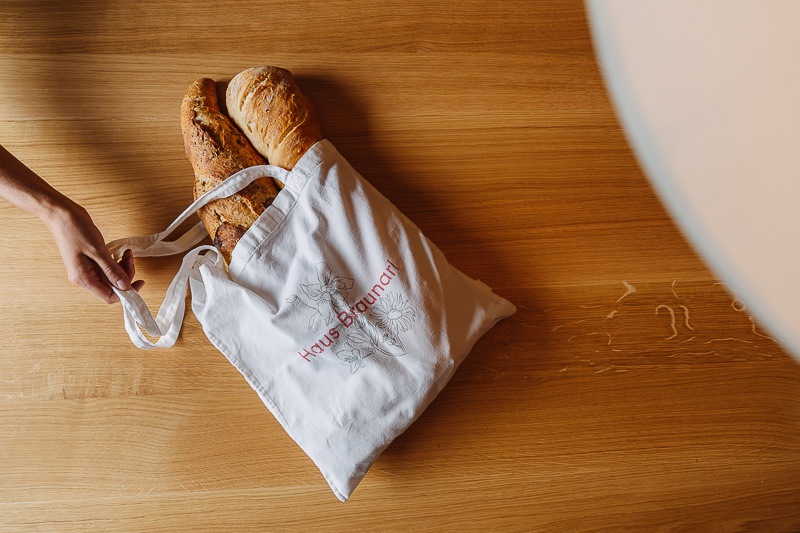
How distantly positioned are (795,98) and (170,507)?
85 centimetres

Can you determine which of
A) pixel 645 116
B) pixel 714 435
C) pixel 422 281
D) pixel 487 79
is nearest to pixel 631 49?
pixel 645 116

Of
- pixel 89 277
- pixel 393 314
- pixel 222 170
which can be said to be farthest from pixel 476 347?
pixel 89 277

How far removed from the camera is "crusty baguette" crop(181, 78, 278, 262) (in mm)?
697

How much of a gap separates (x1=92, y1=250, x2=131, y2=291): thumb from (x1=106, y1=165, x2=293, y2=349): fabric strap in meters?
0.01

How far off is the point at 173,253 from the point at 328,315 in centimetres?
26

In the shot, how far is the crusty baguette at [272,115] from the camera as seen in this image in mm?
712

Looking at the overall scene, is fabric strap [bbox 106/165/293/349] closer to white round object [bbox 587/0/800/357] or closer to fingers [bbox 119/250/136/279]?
fingers [bbox 119/250/136/279]

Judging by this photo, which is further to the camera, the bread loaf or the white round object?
the bread loaf

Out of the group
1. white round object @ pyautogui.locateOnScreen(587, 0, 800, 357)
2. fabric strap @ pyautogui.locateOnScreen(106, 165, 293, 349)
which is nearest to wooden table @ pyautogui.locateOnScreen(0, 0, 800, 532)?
fabric strap @ pyautogui.locateOnScreen(106, 165, 293, 349)

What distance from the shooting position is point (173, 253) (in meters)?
0.75

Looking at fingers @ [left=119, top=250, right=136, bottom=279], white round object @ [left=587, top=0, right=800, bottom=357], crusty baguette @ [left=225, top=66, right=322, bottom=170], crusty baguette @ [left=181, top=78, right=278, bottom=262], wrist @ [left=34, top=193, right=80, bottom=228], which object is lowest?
fingers @ [left=119, top=250, right=136, bottom=279]

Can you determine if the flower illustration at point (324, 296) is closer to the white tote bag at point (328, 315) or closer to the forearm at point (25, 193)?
the white tote bag at point (328, 315)

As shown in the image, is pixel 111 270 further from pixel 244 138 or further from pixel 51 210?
pixel 244 138

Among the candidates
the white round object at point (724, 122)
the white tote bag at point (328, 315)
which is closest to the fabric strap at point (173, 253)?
the white tote bag at point (328, 315)
